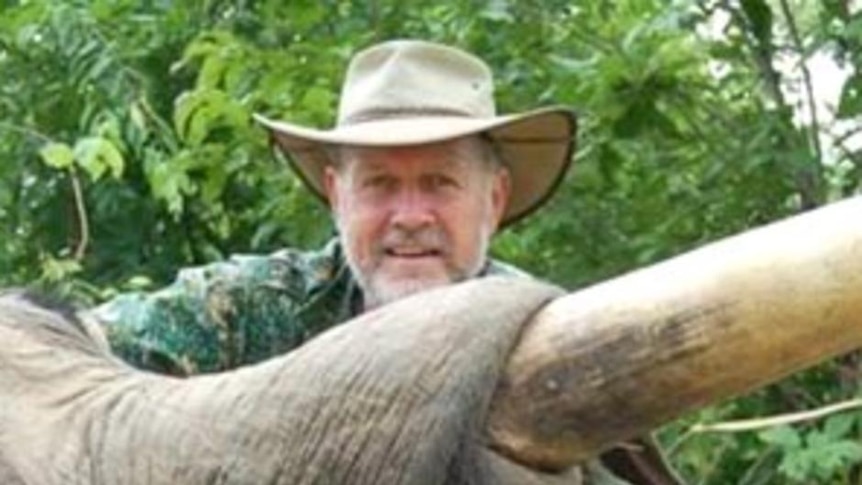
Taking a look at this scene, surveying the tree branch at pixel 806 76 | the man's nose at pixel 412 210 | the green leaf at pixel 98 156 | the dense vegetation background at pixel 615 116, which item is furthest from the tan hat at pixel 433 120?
the green leaf at pixel 98 156

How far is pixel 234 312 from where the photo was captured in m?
4.18

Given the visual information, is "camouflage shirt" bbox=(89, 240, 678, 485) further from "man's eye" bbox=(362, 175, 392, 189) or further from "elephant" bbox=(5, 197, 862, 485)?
"elephant" bbox=(5, 197, 862, 485)

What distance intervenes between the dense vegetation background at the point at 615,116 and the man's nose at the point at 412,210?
1574mm

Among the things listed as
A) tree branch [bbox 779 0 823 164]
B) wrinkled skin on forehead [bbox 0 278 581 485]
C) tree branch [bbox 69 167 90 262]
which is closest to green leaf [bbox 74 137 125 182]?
tree branch [bbox 69 167 90 262]

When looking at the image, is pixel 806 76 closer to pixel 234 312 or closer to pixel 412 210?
pixel 412 210

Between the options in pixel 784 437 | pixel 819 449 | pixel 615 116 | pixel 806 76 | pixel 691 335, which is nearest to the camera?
pixel 691 335

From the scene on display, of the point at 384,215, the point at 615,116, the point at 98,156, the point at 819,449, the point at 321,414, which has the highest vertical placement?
the point at 321,414

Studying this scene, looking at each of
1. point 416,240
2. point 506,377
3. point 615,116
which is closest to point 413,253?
point 416,240

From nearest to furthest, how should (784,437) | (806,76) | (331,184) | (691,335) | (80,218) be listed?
1. (691,335)
2. (331,184)
3. (784,437)
4. (806,76)
5. (80,218)

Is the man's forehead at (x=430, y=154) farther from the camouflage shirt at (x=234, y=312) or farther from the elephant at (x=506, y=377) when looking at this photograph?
the elephant at (x=506, y=377)

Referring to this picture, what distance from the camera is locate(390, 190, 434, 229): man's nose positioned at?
4266mm

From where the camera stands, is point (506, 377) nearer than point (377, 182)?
Yes

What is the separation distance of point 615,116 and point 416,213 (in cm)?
187

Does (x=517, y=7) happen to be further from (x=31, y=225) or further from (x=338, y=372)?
(x=338, y=372)
